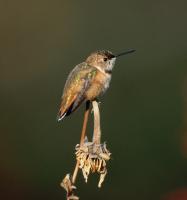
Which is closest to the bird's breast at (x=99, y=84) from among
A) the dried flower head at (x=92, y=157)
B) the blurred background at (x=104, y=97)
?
the dried flower head at (x=92, y=157)

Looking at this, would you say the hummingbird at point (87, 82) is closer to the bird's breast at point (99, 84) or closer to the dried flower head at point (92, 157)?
the bird's breast at point (99, 84)

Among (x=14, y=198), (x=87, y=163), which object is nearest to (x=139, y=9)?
(x=14, y=198)

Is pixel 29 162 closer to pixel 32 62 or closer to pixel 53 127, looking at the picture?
pixel 53 127

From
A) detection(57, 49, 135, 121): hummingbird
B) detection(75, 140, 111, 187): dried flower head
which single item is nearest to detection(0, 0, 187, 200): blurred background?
detection(57, 49, 135, 121): hummingbird

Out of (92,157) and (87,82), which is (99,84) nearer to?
(87,82)

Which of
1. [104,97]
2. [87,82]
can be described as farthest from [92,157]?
[104,97]

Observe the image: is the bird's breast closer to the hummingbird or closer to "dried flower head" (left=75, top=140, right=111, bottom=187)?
the hummingbird
